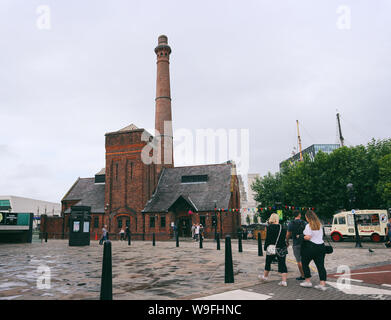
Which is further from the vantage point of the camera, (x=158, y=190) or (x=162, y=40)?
(x=162, y=40)

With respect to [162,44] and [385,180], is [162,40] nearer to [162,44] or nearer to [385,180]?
[162,44]

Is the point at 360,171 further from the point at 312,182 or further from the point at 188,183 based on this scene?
the point at 188,183

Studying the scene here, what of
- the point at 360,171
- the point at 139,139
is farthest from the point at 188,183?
the point at 360,171

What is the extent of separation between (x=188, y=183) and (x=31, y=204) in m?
82.0

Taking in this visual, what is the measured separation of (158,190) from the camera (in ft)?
122

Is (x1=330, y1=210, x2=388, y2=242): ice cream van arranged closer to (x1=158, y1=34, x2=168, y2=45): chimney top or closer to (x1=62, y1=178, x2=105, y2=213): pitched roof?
(x1=62, y1=178, x2=105, y2=213): pitched roof

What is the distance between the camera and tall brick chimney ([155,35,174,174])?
1519 inches

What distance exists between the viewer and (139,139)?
35031 millimetres

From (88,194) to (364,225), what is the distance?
3405 cm

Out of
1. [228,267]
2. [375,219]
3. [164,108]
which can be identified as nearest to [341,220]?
[375,219]

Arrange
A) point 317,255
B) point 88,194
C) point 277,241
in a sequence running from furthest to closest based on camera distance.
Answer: point 88,194 → point 277,241 → point 317,255

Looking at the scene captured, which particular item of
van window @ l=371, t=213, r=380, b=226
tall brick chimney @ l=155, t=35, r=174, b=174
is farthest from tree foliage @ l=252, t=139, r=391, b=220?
tall brick chimney @ l=155, t=35, r=174, b=174
